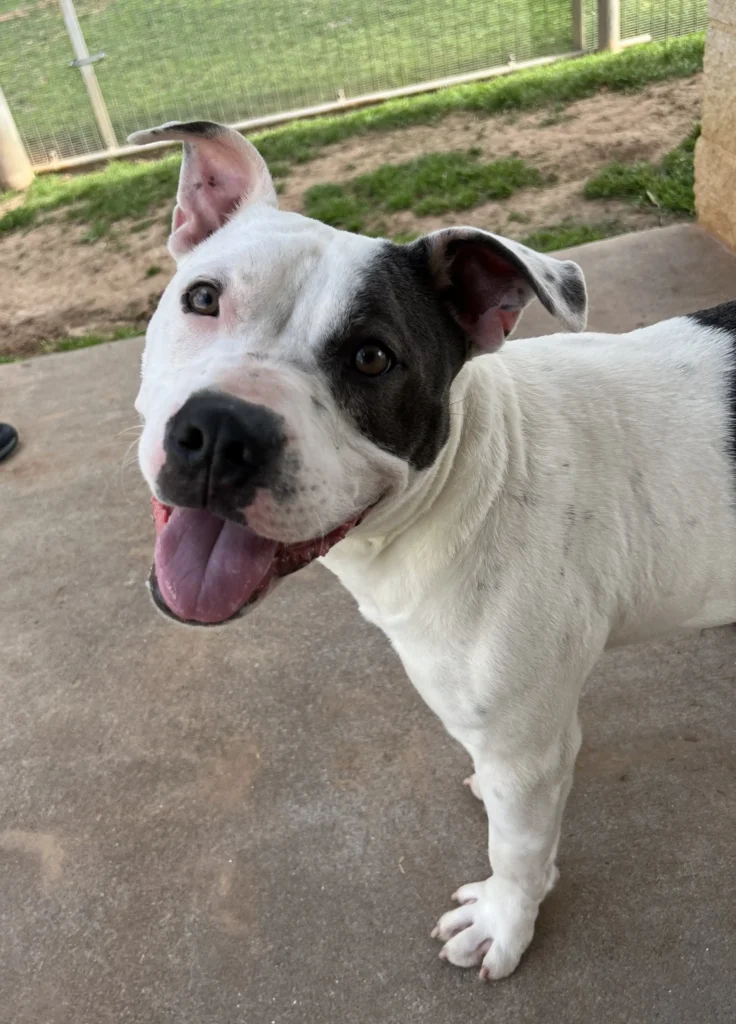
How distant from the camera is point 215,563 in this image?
1710 millimetres

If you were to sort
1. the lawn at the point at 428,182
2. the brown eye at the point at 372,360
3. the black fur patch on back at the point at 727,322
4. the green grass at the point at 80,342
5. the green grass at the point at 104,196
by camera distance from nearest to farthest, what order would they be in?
the brown eye at the point at 372,360 → the black fur patch on back at the point at 727,322 → the green grass at the point at 80,342 → the lawn at the point at 428,182 → the green grass at the point at 104,196

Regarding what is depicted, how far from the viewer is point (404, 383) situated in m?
1.75

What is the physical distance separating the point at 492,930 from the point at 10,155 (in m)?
9.66

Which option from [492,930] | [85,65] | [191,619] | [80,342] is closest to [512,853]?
[492,930]

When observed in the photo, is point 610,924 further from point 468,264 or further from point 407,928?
point 468,264

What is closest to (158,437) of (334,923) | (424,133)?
(334,923)

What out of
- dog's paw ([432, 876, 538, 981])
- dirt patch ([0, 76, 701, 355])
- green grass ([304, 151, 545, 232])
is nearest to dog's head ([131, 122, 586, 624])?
dog's paw ([432, 876, 538, 981])

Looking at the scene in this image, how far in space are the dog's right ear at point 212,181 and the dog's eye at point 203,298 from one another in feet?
1.54

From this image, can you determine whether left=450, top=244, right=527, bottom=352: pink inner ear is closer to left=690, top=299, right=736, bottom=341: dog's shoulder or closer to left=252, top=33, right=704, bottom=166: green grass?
left=690, top=299, right=736, bottom=341: dog's shoulder

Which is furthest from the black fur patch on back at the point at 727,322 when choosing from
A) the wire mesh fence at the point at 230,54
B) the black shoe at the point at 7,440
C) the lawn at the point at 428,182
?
the wire mesh fence at the point at 230,54

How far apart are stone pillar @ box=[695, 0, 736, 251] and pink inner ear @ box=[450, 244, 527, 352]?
3.50 meters

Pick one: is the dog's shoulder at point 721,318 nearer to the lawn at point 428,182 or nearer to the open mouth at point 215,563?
the open mouth at point 215,563

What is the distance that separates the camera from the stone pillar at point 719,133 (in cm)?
438

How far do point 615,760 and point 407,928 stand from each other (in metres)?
0.87
